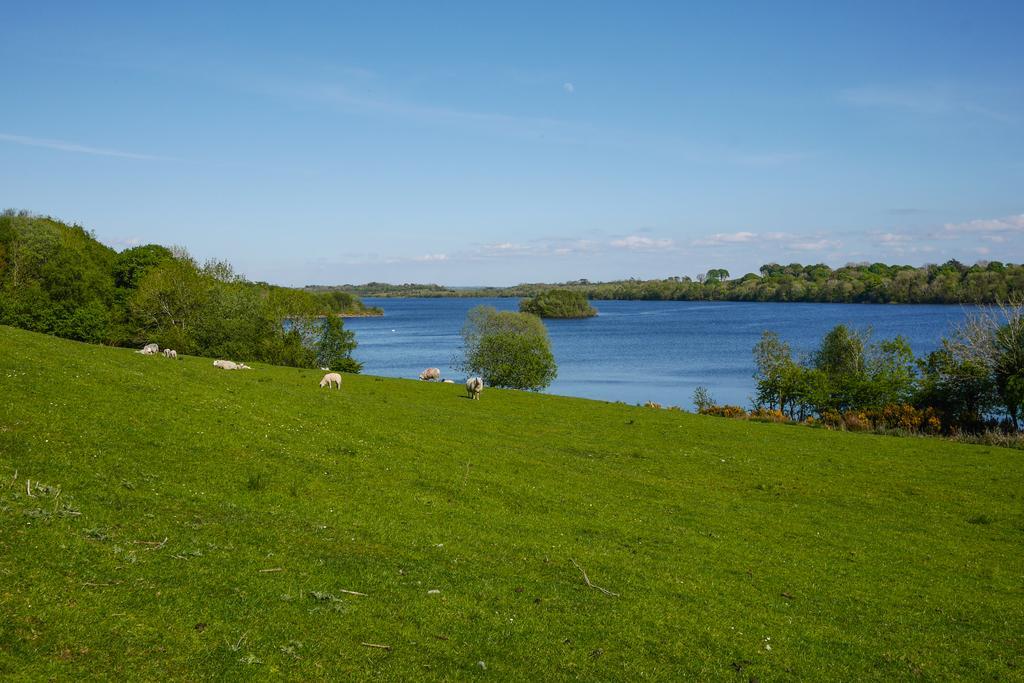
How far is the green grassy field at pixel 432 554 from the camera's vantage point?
8.70 meters

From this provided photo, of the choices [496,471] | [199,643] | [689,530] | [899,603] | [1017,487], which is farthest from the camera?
[1017,487]

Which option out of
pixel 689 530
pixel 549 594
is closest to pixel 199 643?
pixel 549 594

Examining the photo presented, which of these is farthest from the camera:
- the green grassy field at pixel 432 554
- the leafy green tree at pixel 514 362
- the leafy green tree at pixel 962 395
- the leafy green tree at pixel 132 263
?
the leafy green tree at pixel 132 263

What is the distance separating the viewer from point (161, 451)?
15.7 metres

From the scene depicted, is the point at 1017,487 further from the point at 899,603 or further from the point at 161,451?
the point at 161,451

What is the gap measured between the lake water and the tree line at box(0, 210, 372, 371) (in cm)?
1676

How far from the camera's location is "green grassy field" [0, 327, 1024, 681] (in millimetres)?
8703

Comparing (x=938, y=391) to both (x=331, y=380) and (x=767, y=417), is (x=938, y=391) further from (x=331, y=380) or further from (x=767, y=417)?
(x=331, y=380)

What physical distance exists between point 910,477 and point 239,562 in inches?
971

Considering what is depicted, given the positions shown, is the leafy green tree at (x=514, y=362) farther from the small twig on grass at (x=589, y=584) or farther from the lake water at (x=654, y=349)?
the small twig on grass at (x=589, y=584)

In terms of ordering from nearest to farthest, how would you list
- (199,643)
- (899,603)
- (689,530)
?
(199,643) → (899,603) → (689,530)

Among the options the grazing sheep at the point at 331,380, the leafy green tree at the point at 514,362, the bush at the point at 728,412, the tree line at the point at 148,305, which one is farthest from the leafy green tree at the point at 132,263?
the bush at the point at 728,412

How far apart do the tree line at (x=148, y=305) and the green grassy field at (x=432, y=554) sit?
4090 centimetres

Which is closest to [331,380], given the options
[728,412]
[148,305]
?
[728,412]
